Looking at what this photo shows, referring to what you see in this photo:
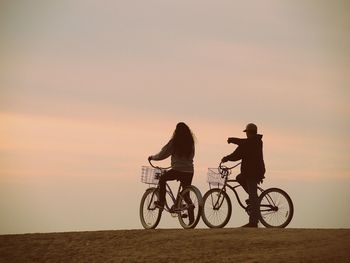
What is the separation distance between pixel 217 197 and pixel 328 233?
315 cm

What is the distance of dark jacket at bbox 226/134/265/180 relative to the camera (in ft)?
57.5

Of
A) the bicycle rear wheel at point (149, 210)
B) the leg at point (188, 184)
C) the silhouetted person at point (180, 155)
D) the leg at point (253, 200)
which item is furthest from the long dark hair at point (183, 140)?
the leg at point (253, 200)

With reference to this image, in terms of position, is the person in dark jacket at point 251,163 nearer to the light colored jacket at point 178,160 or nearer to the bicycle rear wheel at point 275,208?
the bicycle rear wheel at point 275,208

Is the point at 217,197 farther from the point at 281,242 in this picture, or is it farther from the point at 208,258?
the point at 208,258

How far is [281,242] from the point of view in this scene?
14.3 metres

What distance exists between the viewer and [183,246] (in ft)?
46.3

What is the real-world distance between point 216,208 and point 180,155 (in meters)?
1.54

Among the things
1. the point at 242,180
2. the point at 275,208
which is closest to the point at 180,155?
the point at 242,180

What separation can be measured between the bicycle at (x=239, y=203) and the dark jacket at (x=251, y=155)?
1.02ft

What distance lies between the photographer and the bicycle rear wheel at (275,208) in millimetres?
17062

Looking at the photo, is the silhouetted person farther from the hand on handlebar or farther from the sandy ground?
the sandy ground

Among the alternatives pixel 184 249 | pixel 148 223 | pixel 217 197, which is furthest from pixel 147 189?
pixel 184 249

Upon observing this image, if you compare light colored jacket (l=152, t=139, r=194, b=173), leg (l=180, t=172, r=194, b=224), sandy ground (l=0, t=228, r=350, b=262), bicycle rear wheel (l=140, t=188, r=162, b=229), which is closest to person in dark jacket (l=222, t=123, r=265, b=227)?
light colored jacket (l=152, t=139, r=194, b=173)

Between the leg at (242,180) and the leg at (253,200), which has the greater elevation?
the leg at (242,180)
